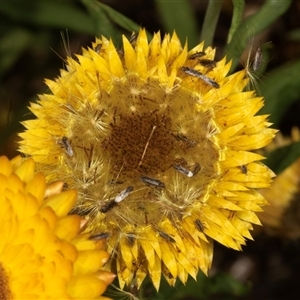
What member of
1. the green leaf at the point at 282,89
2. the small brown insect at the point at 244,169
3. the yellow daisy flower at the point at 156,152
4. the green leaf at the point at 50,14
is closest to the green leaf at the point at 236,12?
the yellow daisy flower at the point at 156,152

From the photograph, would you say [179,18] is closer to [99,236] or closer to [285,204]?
[285,204]

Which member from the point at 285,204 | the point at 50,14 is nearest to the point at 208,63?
the point at 285,204

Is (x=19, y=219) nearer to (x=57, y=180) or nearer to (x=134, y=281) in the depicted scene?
(x=57, y=180)

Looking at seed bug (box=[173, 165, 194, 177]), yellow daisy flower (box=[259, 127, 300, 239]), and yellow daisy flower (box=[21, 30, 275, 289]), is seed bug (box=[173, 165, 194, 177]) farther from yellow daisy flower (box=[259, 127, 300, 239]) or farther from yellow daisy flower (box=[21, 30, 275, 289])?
yellow daisy flower (box=[259, 127, 300, 239])

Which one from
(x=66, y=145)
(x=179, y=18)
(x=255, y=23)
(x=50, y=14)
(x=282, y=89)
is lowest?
(x=282, y=89)

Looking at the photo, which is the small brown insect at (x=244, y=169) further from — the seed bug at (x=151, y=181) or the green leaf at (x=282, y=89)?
the green leaf at (x=282, y=89)

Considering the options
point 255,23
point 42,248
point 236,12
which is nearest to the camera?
point 42,248

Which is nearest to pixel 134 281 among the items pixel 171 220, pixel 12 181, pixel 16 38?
pixel 171 220

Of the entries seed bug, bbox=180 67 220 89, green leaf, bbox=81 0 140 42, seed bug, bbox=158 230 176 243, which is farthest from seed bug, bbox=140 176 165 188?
green leaf, bbox=81 0 140 42
